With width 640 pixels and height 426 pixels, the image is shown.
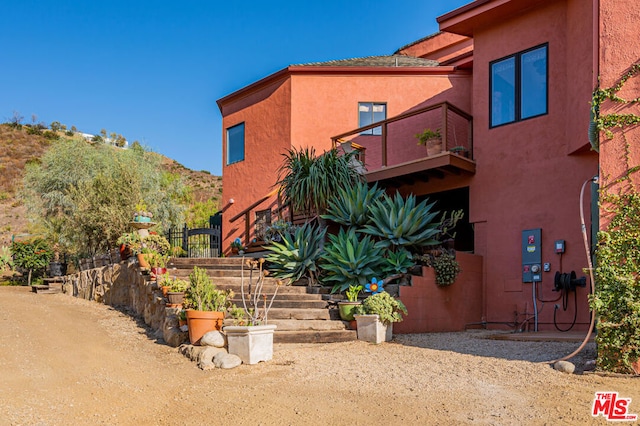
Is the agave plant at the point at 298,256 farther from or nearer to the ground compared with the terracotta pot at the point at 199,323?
farther from the ground

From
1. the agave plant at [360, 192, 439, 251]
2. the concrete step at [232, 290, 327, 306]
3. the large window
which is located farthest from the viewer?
the large window

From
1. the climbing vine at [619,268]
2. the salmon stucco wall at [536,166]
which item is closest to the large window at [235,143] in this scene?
the salmon stucco wall at [536,166]

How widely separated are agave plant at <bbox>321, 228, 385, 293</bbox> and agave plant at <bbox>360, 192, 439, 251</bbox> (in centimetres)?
34

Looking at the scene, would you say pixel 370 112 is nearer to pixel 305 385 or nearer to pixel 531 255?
pixel 531 255

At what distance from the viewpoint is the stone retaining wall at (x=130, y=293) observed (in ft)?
29.6

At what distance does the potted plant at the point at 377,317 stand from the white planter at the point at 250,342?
190cm

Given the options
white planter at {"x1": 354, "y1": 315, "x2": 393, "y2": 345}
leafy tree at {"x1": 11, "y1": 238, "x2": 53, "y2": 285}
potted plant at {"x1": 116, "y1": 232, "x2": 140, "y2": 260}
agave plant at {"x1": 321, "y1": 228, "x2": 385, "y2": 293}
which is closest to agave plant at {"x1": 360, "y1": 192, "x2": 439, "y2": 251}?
agave plant at {"x1": 321, "y1": 228, "x2": 385, "y2": 293}

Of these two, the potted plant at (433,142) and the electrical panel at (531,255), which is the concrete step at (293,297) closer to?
the electrical panel at (531,255)

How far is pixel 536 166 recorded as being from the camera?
36.6ft

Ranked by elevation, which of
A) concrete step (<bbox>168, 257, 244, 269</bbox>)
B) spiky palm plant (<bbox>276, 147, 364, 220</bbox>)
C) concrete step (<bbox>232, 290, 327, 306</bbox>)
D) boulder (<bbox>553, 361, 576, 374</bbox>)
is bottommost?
boulder (<bbox>553, 361, 576, 374</bbox>)

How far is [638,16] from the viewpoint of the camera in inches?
260

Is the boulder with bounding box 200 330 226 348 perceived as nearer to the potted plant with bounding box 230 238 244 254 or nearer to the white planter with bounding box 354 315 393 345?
the white planter with bounding box 354 315 393 345

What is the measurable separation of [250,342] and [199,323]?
1.12m

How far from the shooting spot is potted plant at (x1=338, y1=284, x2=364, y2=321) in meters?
9.34
